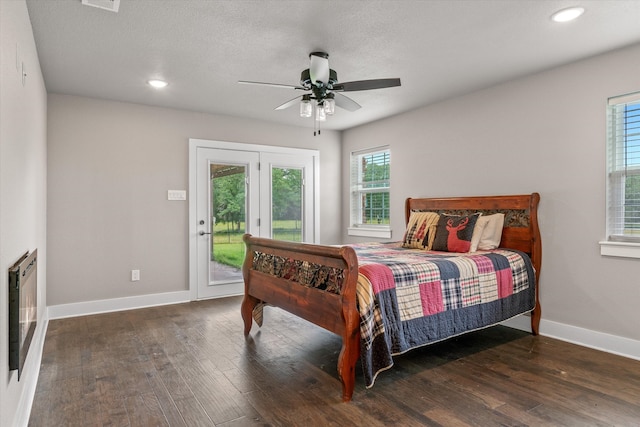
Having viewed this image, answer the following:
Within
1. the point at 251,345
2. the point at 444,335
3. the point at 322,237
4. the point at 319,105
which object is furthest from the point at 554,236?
the point at 322,237

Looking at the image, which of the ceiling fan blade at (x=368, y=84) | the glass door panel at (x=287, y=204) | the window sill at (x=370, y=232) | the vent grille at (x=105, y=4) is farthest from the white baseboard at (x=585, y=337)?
the vent grille at (x=105, y=4)

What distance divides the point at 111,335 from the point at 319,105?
8.95ft

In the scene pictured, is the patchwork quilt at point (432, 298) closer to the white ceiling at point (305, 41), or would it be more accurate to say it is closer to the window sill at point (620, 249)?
the window sill at point (620, 249)

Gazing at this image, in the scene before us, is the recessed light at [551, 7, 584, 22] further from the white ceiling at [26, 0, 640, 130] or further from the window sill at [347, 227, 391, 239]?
the window sill at [347, 227, 391, 239]

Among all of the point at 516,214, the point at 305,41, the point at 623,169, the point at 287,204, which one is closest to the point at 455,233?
the point at 516,214

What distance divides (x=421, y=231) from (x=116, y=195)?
3384 mm

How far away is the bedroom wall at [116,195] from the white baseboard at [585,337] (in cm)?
378

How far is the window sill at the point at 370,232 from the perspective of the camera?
5250 mm

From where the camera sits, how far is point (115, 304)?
14.1 ft

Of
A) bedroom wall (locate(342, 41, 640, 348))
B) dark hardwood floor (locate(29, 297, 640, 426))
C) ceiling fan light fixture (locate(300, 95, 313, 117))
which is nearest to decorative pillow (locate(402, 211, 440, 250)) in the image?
bedroom wall (locate(342, 41, 640, 348))

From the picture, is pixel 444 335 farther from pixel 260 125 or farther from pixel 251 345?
pixel 260 125

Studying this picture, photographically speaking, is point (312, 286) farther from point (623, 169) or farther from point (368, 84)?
point (623, 169)

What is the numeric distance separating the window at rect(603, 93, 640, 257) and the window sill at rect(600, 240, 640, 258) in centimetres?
3

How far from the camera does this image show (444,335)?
2.68 metres
